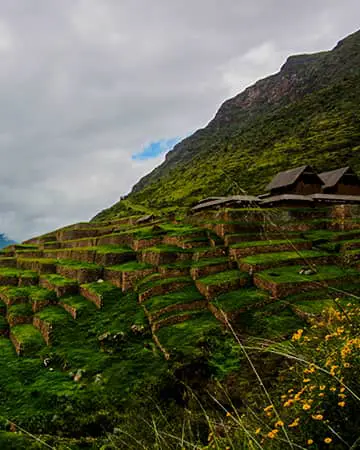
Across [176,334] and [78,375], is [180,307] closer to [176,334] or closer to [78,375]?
[176,334]

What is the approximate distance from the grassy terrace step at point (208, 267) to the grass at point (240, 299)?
1.99 meters

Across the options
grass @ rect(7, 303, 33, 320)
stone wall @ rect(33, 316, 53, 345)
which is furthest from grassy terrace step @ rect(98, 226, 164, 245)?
stone wall @ rect(33, 316, 53, 345)

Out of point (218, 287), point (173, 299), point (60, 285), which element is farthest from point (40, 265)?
point (218, 287)

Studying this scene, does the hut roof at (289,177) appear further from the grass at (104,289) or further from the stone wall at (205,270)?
the grass at (104,289)

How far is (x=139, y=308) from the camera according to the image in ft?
42.4

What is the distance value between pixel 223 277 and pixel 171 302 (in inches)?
89.9

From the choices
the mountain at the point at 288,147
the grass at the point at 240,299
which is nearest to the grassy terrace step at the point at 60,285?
the grass at the point at 240,299

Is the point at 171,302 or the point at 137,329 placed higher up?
the point at 171,302

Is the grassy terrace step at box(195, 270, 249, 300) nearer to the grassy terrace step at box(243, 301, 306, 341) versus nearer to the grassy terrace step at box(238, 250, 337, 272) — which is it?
the grassy terrace step at box(238, 250, 337, 272)

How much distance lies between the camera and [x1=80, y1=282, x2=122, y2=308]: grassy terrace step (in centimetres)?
1372

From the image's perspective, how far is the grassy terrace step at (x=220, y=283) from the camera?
12460 mm

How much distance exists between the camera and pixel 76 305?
13.6 m

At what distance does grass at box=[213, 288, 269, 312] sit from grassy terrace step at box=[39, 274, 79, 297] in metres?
7.10

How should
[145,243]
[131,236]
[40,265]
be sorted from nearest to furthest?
[145,243], [40,265], [131,236]
